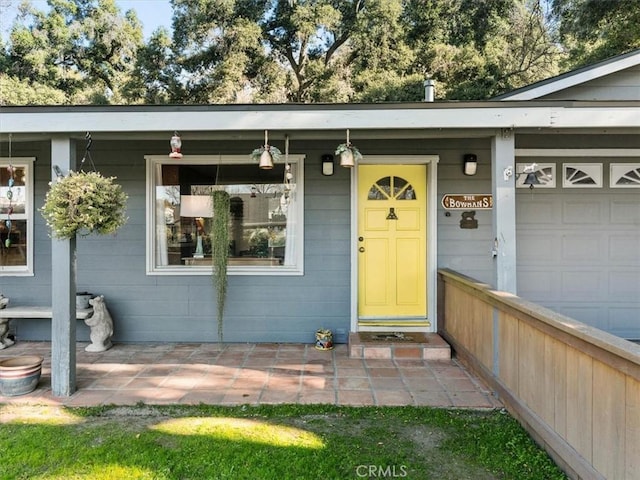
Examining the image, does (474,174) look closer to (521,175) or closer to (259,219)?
(521,175)

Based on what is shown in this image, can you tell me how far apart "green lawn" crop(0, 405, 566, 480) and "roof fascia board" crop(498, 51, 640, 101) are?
3445 millimetres

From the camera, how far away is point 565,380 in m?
2.12

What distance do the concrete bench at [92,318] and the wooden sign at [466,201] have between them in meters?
3.77

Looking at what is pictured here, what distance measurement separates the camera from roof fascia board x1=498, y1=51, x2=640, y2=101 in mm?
4395

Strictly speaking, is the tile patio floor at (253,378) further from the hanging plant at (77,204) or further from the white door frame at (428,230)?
the hanging plant at (77,204)

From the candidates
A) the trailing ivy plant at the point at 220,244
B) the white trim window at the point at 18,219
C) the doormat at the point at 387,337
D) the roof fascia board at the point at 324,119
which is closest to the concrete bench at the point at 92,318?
the white trim window at the point at 18,219

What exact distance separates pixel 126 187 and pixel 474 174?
3789mm

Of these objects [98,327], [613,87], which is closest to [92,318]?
[98,327]

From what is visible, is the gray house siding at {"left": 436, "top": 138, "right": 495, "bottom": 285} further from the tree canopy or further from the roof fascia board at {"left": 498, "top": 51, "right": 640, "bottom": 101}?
the tree canopy

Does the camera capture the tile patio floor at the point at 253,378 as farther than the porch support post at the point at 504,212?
No

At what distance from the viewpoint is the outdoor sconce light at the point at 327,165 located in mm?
4422

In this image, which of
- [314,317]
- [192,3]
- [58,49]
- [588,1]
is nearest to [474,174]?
[314,317]

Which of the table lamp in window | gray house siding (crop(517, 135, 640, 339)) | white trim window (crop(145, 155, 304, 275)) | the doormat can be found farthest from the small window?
the table lamp in window

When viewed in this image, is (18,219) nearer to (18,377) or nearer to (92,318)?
(92,318)
